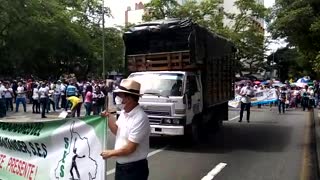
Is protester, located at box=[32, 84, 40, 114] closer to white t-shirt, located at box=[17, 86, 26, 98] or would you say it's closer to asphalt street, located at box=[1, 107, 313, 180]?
white t-shirt, located at box=[17, 86, 26, 98]

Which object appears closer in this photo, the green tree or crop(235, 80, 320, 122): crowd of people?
crop(235, 80, 320, 122): crowd of people

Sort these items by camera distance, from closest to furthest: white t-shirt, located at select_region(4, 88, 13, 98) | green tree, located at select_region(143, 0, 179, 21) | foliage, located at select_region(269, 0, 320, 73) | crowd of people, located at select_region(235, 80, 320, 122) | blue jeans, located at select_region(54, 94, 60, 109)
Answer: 1. foliage, located at select_region(269, 0, 320, 73)
2. white t-shirt, located at select_region(4, 88, 13, 98)
3. blue jeans, located at select_region(54, 94, 60, 109)
4. crowd of people, located at select_region(235, 80, 320, 122)
5. green tree, located at select_region(143, 0, 179, 21)

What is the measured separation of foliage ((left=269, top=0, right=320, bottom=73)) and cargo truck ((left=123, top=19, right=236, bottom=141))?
7.83 feet

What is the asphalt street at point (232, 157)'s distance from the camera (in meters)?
9.55

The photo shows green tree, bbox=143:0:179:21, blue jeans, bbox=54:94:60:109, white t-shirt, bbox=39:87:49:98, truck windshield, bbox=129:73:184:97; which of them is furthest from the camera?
green tree, bbox=143:0:179:21

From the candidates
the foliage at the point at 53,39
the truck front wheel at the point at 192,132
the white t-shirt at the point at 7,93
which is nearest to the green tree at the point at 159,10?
the foliage at the point at 53,39

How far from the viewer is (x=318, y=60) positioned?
13.5m

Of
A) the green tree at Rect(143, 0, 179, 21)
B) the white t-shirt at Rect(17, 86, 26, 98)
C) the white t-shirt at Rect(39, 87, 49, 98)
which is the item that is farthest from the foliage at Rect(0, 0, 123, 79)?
the white t-shirt at Rect(39, 87, 49, 98)

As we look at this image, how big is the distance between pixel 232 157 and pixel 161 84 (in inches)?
110

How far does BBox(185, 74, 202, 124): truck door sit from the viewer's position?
1312 cm

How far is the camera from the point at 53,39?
153 feet

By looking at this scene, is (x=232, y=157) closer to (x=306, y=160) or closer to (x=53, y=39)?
(x=306, y=160)

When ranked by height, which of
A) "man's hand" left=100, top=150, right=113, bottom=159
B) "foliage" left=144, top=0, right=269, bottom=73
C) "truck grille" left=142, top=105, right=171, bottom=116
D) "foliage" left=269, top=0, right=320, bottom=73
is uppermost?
"foliage" left=144, top=0, right=269, bottom=73

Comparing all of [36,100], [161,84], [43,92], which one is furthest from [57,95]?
[161,84]
